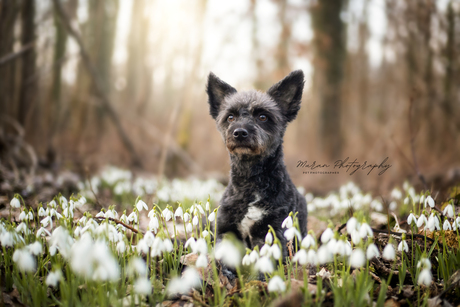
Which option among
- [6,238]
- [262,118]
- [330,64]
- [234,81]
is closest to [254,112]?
[262,118]

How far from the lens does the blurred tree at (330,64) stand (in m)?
11.4

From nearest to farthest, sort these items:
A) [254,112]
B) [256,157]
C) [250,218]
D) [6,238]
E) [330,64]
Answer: [6,238]
[250,218]
[256,157]
[254,112]
[330,64]

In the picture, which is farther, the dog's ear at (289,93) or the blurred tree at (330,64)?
the blurred tree at (330,64)

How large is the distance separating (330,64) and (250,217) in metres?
10.2

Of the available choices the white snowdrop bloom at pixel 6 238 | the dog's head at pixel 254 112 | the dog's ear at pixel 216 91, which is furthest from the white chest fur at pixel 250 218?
the white snowdrop bloom at pixel 6 238

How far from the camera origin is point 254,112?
3.73m

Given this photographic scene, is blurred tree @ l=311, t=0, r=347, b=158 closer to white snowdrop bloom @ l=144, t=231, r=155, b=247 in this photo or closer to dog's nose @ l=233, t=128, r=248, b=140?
dog's nose @ l=233, t=128, r=248, b=140

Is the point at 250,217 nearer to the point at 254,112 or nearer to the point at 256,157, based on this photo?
the point at 256,157

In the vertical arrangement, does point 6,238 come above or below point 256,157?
below

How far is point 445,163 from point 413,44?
13.4 feet

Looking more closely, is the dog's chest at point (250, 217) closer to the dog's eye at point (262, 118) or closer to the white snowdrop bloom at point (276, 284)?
the dog's eye at point (262, 118)

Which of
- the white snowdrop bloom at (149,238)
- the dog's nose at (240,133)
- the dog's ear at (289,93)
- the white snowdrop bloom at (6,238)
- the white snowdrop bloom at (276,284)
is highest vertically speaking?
the dog's ear at (289,93)

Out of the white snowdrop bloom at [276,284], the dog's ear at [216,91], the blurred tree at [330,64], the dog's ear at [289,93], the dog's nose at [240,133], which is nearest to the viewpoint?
the white snowdrop bloom at [276,284]

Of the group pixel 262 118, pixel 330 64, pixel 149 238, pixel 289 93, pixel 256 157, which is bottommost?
pixel 149 238
